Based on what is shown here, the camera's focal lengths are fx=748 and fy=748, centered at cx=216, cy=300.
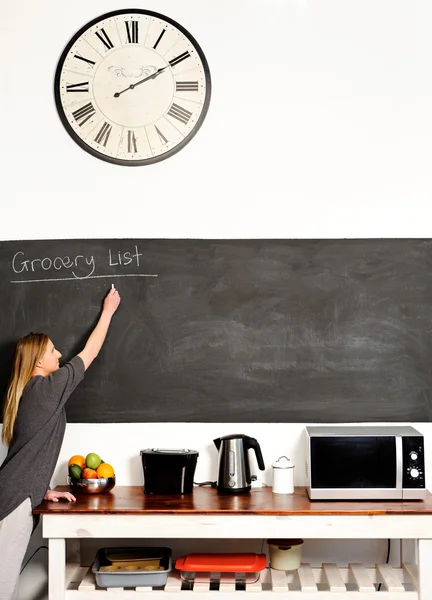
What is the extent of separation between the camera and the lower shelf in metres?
2.73

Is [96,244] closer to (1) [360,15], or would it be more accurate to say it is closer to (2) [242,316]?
(2) [242,316]

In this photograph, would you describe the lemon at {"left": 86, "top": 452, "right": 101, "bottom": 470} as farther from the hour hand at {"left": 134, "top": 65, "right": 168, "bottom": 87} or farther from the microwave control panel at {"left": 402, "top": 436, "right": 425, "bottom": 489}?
the hour hand at {"left": 134, "top": 65, "right": 168, "bottom": 87}

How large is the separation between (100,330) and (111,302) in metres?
0.13

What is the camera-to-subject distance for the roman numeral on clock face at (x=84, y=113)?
3260 mm

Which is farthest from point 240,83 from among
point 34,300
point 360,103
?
point 34,300

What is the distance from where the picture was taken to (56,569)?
8.94ft

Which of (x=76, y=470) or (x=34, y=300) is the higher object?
(x=34, y=300)

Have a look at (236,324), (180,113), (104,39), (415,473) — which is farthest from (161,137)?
(415,473)

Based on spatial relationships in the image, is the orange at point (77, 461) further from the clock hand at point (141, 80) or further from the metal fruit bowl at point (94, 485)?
the clock hand at point (141, 80)

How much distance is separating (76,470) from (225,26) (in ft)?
6.52

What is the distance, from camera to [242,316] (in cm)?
321

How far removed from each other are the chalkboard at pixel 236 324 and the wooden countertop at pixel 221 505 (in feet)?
1.19

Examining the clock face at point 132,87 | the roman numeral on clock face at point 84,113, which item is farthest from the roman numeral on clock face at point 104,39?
the roman numeral on clock face at point 84,113

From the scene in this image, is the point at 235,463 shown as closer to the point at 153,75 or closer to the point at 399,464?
the point at 399,464
